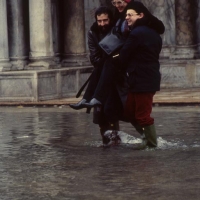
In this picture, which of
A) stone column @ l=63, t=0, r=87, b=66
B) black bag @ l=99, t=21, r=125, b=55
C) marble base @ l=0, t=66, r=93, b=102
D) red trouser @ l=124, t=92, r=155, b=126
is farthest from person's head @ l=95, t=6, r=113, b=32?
stone column @ l=63, t=0, r=87, b=66

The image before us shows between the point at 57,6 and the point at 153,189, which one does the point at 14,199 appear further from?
the point at 57,6

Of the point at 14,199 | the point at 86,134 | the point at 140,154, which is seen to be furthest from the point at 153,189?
the point at 86,134

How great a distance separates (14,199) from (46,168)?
2.24 m

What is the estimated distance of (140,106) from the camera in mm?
14336

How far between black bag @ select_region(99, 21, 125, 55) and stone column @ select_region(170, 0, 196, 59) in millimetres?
17453

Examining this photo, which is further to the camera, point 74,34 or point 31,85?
point 74,34

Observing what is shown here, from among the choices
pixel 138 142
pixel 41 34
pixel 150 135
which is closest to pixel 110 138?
pixel 138 142

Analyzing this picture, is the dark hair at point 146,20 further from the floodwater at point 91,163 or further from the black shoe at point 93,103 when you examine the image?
the floodwater at point 91,163

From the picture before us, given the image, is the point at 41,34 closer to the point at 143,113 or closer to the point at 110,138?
the point at 110,138

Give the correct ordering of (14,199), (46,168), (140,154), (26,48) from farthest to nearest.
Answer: (26,48)
(140,154)
(46,168)
(14,199)

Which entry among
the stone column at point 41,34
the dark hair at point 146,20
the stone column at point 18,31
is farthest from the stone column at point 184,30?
the dark hair at point 146,20

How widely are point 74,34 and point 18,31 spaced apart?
197 cm

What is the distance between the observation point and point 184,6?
32.2m

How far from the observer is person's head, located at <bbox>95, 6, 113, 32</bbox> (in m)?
15.0
